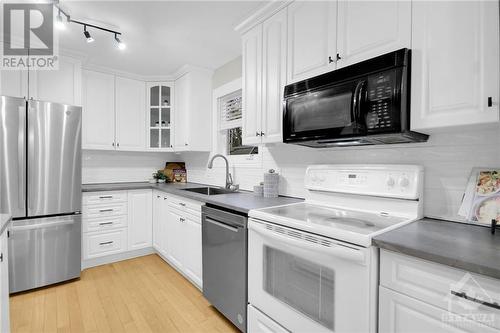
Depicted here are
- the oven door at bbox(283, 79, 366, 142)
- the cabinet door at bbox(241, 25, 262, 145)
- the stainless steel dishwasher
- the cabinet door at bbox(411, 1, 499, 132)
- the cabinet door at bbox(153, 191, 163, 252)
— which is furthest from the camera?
the cabinet door at bbox(153, 191, 163, 252)

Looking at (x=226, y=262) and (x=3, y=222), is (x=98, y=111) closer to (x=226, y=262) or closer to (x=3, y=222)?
(x=3, y=222)

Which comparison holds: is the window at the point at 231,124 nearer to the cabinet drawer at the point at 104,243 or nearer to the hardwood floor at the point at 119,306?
the hardwood floor at the point at 119,306

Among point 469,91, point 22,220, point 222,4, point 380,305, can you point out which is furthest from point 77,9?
point 380,305

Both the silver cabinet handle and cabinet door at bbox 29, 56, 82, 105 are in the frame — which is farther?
cabinet door at bbox 29, 56, 82, 105

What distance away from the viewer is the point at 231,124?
3.11 metres

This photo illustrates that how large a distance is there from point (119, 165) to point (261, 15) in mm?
2879

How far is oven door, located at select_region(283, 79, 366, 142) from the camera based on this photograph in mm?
1372

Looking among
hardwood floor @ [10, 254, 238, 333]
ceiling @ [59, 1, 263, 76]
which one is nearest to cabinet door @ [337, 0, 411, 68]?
ceiling @ [59, 1, 263, 76]

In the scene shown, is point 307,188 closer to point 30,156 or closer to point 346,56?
point 346,56

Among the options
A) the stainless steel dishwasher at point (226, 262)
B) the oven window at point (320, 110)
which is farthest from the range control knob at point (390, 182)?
the stainless steel dishwasher at point (226, 262)

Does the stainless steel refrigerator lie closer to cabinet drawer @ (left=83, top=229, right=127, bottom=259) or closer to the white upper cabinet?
cabinet drawer @ (left=83, top=229, right=127, bottom=259)

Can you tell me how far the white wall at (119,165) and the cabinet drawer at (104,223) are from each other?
0.78 m

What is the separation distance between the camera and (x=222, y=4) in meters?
1.96

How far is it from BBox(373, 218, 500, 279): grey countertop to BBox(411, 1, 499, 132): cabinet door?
Answer: 1.59 feet
